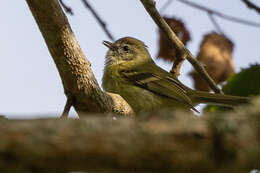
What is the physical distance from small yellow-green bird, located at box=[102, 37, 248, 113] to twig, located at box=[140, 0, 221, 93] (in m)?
0.33

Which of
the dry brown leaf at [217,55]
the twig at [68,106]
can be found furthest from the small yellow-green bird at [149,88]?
the twig at [68,106]

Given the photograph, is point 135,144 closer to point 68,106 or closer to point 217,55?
point 68,106

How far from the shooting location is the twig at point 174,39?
16.7ft

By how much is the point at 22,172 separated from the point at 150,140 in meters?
0.50

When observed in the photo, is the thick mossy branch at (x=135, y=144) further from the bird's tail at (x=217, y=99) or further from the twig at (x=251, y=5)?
the twig at (x=251, y=5)

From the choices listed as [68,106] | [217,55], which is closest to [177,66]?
[217,55]

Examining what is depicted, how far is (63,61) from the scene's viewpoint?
3.86 meters

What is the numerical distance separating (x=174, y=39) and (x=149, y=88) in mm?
1021

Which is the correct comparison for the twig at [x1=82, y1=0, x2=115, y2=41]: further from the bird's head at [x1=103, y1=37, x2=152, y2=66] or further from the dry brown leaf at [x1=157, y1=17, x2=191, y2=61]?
the bird's head at [x1=103, y1=37, x2=152, y2=66]

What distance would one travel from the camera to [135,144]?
1.57 meters

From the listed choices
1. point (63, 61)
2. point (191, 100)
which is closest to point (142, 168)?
point (63, 61)

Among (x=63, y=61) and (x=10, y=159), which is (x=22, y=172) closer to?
(x=10, y=159)

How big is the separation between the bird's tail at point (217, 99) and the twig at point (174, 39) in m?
0.14

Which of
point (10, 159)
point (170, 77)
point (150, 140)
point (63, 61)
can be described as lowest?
point (170, 77)
